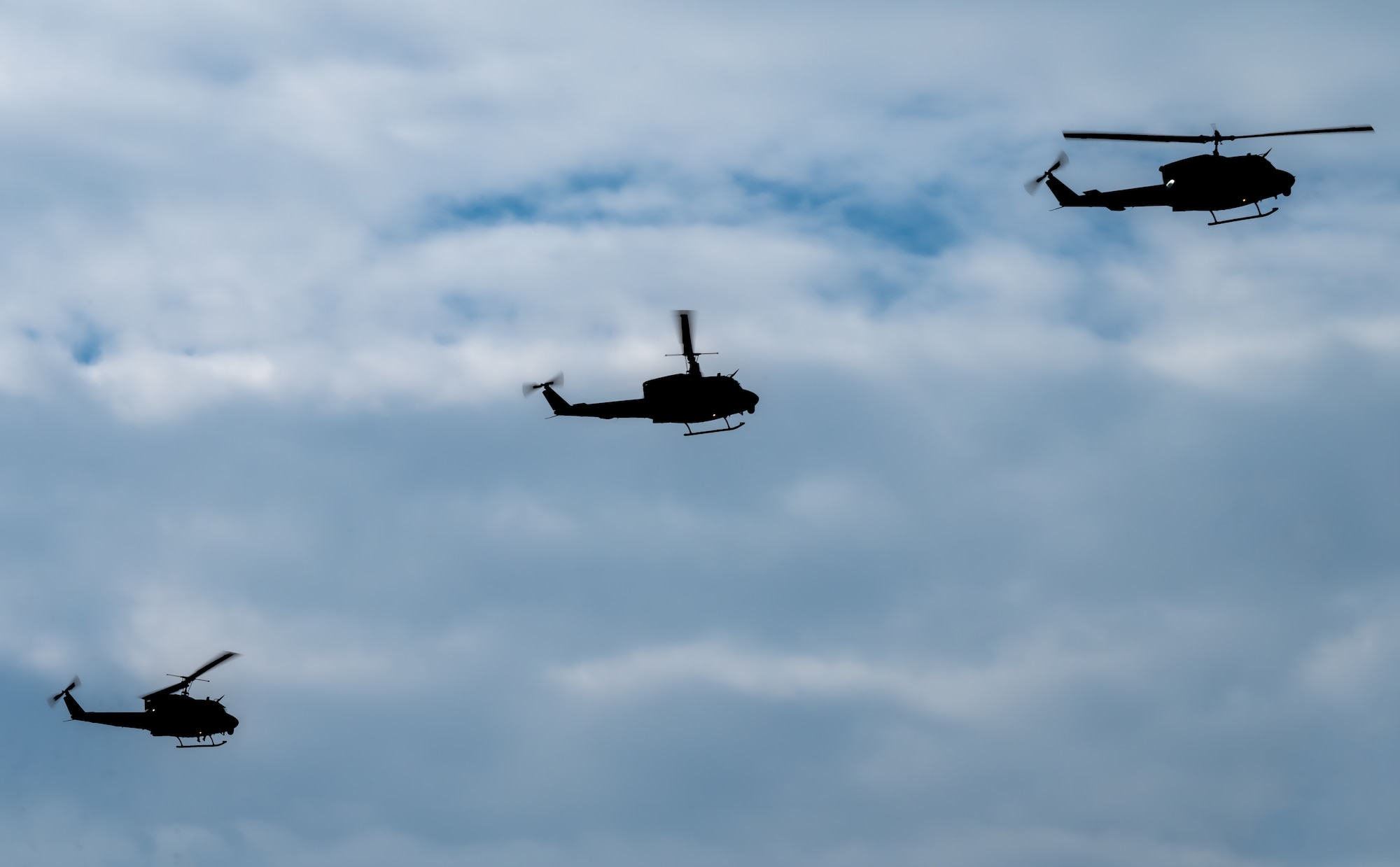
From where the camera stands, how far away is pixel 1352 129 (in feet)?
206

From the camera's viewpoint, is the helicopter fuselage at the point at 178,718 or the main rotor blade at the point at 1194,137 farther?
the helicopter fuselage at the point at 178,718

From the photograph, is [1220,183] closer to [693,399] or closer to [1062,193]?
[1062,193]

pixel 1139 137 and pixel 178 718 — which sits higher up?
pixel 1139 137

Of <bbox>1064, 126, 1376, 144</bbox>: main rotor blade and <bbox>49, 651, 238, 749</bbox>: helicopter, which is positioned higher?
<bbox>1064, 126, 1376, 144</bbox>: main rotor blade

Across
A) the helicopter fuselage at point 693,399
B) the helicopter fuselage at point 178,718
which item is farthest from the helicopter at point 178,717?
the helicopter fuselage at point 693,399

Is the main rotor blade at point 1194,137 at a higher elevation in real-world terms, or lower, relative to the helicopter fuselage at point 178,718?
higher

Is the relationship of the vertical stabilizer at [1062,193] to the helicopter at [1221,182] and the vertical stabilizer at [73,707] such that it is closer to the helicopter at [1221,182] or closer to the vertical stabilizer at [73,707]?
the helicopter at [1221,182]

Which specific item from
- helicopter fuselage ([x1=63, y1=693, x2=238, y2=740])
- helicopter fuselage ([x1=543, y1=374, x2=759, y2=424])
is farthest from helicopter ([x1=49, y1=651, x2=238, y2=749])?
helicopter fuselage ([x1=543, y1=374, x2=759, y2=424])

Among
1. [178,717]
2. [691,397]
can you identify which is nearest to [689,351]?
[691,397]

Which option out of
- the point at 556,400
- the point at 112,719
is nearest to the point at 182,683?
the point at 112,719

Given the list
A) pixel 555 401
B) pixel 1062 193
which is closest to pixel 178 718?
pixel 555 401

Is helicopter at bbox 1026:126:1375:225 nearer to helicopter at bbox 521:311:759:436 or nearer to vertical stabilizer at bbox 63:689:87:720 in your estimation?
helicopter at bbox 521:311:759:436

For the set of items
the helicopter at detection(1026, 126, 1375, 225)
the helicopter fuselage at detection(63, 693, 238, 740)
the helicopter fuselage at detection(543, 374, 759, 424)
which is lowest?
the helicopter fuselage at detection(63, 693, 238, 740)

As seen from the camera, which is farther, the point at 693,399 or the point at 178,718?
the point at 178,718
